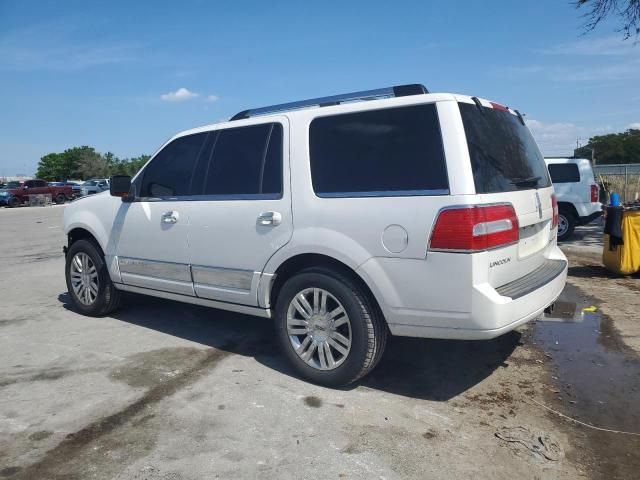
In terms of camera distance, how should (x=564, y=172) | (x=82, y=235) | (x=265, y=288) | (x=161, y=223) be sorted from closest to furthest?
1. (x=265, y=288)
2. (x=161, y=223)
3. (x=82, y=235)
4. (x=564, y=172)

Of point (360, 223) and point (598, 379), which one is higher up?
point (360, 223)

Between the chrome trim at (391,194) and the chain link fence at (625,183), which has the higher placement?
the chrome trim at (391,194)

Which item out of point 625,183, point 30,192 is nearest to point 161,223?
point 625,183

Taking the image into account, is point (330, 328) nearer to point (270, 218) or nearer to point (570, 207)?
point (270, 218)

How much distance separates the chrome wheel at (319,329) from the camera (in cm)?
371

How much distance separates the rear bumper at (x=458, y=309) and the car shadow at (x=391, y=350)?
652 mm

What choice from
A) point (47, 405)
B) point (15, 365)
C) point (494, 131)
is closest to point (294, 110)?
point (494, 131)

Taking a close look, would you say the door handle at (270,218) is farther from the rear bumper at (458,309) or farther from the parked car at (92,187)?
the parked car at (92,187)

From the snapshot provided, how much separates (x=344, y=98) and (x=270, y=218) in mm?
1062

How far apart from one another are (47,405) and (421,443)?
8.27 feet

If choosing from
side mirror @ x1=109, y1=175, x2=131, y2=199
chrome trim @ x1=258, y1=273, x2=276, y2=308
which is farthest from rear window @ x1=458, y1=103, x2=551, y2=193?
side mirror @ x1=109, y1=175, x2=131, y2=199

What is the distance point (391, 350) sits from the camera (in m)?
4.64

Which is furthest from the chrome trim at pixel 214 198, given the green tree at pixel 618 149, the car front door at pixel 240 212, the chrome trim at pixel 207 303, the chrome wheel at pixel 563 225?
the green tree at pixel 618 149

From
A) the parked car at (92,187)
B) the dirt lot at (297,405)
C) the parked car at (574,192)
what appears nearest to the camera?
the dirt lot at (297,405)
